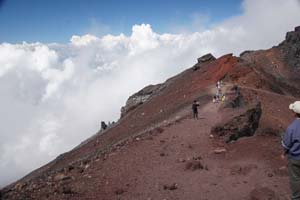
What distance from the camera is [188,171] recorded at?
1448 centimetres

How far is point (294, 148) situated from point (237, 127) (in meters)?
9.94

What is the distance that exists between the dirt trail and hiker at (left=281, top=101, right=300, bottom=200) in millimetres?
3505

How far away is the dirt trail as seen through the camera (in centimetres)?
1236

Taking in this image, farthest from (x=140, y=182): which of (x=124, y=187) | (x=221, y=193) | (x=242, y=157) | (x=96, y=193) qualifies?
(x=242, y=157)

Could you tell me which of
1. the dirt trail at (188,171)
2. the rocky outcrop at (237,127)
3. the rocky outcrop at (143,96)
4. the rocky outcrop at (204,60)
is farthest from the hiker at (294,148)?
the rocky outcrop at (143,96)

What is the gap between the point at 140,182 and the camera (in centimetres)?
1355

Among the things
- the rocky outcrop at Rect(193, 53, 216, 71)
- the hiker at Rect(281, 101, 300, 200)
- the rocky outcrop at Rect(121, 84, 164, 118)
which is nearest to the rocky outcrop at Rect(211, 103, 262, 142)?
the hiker at Rect(281, 101, 300, 200)

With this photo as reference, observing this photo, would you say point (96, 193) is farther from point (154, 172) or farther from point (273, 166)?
point (273, 166)

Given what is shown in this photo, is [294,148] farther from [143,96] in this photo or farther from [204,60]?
[143,96]

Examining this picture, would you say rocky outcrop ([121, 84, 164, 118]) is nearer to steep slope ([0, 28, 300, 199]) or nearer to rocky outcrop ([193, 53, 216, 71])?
rocky outcrop ([193, 53, 216, 71])

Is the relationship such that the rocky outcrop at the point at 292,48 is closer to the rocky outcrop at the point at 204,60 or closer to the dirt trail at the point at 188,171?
the rocky outcrop at the point at 204,60

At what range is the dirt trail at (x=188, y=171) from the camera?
1236 centimetres

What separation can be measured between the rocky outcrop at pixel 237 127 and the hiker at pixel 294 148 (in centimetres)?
925

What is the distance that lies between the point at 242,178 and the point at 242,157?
7.55 ft
